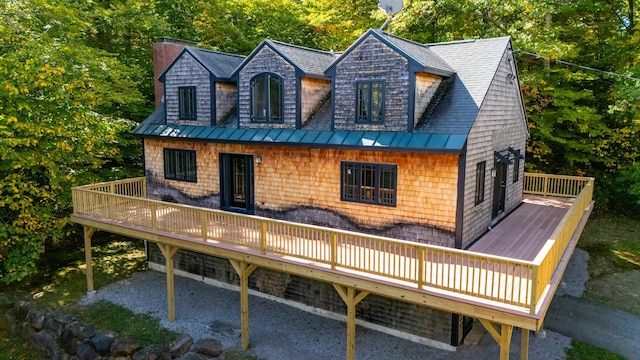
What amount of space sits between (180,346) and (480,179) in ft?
30.3

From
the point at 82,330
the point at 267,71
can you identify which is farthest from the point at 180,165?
the point at 82,330

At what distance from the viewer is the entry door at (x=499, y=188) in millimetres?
13570

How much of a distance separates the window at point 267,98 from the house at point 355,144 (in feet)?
0.12

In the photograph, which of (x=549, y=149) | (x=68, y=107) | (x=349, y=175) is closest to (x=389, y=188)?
(x=349, y=175)

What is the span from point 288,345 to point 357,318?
208 centimetres

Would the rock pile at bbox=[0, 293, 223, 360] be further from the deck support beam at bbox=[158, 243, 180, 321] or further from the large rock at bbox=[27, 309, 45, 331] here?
the deck support beam at bbox=[158, 243, 180, 321]

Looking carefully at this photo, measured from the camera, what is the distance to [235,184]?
14602mm

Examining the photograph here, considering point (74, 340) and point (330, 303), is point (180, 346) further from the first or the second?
point (330, 303)

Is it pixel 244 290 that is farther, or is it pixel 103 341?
pixel 103 341

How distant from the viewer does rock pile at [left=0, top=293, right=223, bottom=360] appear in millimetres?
11117

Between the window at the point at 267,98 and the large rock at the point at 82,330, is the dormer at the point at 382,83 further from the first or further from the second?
the large rock at the point at 82,330

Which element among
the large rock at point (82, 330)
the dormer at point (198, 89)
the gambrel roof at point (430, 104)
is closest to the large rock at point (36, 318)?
the large rock at point (82, 330)

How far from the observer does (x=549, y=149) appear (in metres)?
22.0

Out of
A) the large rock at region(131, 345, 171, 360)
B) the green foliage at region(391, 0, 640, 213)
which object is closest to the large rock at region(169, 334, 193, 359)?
the large rock at region(131, 345, 171, 360)
